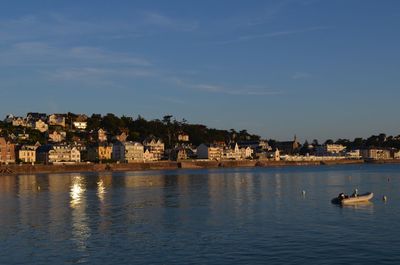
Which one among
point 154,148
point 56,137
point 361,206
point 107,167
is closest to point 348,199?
point 361,206

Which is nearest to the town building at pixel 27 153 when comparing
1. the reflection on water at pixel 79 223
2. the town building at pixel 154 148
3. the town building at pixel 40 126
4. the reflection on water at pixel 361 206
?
the town building at pixel 40 126

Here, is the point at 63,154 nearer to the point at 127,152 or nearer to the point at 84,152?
the point at 84,152

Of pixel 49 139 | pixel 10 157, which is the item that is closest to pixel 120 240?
pixel 10 157

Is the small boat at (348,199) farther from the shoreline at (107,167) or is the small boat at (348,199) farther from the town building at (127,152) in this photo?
the town building at (127,152)

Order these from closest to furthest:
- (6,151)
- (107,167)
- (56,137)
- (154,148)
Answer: (6,151)
(107,167)
(56,137)
(154,148)

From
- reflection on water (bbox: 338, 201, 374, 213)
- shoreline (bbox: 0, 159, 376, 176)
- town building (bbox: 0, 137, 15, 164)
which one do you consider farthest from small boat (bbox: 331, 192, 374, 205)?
town building (bbox: 0, 137, 15, 164)

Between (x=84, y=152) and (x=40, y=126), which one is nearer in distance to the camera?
(x=84, y=152)

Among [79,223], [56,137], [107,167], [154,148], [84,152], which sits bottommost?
[79,223]

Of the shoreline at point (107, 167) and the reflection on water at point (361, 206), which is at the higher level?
the shoreline at point (107, 167)

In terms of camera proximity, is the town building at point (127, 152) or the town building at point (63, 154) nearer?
the town building at point (63, 154)

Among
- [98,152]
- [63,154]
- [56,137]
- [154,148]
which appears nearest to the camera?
[63,154]

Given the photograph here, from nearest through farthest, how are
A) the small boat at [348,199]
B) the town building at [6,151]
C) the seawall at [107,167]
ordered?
the small boat at [348,199] → the seawall at [107,167] → the town building at [6,151]

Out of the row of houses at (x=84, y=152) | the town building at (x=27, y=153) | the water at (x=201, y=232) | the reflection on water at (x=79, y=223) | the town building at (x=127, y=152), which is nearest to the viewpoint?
the water at (x=201, y=232)

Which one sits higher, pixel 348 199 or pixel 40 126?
pixel 40 126
